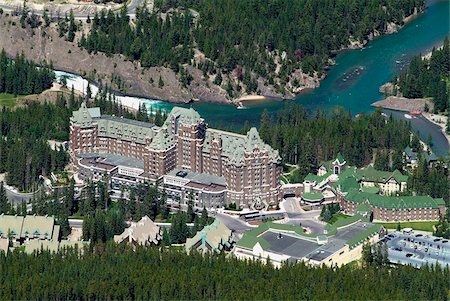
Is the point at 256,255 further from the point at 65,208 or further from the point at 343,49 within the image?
the point at 343,49

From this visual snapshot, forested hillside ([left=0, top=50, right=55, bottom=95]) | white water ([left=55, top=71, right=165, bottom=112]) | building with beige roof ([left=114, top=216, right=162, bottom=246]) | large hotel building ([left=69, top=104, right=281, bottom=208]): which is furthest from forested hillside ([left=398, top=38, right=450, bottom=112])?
building with beige roof ([left=114, top=216, right=162, bottom=246])

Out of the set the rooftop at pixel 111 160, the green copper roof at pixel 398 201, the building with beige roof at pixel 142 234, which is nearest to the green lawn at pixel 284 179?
the green copper roof at pixel 398 201

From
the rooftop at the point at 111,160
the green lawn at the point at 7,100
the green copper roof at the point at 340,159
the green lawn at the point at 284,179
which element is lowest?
the green lawn at the point at 284,179

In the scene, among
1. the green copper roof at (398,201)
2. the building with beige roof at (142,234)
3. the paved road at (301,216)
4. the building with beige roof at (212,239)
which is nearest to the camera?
the building with beige roof at (212,239)

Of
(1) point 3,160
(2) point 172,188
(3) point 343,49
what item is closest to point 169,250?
(2) point 172,188

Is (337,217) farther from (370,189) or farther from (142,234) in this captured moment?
(142,234)

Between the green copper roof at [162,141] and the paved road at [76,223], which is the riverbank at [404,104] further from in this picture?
the paved road at [76,223]

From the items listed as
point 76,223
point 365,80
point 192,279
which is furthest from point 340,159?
point 365,80
